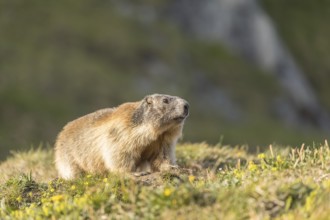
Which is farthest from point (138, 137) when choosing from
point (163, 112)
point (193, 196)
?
point (193, 196)

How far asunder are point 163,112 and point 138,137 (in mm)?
685

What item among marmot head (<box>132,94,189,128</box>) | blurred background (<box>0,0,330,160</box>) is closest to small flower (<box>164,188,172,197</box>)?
marmot head (<box>132,94,189,128</box>)

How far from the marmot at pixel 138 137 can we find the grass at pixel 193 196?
1.24 m

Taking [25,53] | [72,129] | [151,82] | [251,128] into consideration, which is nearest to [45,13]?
[25,53]

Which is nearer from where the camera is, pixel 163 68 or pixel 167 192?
pixel 167 192

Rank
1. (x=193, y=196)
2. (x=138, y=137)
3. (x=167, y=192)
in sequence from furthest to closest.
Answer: (x=138, y=137), (x=193, y=196), (x=167, y=192)

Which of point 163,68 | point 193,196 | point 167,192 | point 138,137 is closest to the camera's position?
point 167,192

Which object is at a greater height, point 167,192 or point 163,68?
point 163,68

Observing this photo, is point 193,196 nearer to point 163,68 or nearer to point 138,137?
point 138,137

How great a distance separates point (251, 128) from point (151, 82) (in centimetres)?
833

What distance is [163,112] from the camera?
11.7 m

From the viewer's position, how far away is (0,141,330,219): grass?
7.53 meters

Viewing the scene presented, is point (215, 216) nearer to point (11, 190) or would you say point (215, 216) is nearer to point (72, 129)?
point (11, 190)

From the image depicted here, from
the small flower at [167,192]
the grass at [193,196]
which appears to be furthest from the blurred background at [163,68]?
the small flower at [167,192]
